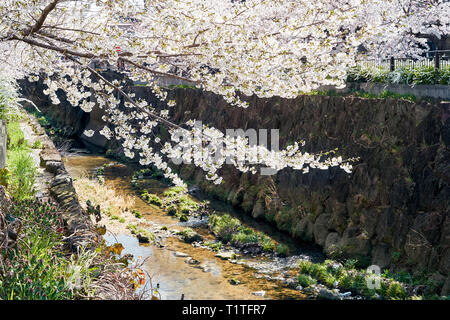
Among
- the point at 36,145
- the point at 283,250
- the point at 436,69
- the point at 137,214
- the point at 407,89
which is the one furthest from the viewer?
the point at 137,214

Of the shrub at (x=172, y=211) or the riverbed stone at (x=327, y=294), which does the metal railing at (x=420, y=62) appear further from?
the shrub at (x=172, y=211)

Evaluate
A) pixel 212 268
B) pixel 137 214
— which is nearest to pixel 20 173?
pixel 212 268

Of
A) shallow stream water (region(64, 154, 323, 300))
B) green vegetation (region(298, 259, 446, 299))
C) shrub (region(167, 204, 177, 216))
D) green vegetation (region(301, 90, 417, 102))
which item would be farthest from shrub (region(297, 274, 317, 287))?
shrub (region(167, 204, 177, 216))

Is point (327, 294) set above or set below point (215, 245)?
below

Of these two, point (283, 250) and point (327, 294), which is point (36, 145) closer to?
point (283, 250)

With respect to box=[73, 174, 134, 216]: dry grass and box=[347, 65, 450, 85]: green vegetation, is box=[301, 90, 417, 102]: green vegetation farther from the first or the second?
box=[73, 174, 134, 216]: dry grass

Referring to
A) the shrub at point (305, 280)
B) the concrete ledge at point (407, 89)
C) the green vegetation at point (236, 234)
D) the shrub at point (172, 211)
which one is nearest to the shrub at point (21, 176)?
the shrub at point (305, 280)
